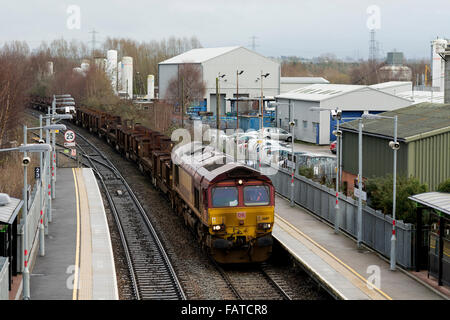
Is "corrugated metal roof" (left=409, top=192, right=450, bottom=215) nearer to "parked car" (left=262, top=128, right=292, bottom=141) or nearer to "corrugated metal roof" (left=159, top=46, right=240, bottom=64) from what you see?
"parked car" (left=262, top=128, right=292, bottom=141)

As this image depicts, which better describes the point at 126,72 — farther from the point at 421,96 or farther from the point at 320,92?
the point at 421,96

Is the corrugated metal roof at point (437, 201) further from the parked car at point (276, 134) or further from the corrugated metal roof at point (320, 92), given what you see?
the corrugated metal roof at point (320, 92)

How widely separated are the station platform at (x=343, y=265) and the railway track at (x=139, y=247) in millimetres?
4066

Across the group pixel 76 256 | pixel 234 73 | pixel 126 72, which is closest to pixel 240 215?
pixel 76 256

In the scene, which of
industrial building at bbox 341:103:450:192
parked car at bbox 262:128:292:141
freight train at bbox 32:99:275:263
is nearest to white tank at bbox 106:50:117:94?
parked car at bbox 262:128:292:141

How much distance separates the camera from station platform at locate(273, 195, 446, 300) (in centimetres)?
1673

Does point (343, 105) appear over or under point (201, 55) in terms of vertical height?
under

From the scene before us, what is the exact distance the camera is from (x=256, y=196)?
65.6 feet

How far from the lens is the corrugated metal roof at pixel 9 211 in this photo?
15.3 metres

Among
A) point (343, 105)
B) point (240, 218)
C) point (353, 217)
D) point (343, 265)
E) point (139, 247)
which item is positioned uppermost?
point (343, 105)

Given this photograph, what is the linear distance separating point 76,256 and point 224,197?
5.18 meters

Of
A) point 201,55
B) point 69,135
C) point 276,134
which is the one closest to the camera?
point 69,135

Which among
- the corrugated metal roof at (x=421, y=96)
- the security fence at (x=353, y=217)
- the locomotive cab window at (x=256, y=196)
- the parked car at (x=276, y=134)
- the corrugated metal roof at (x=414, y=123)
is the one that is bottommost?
the security fence at (x=353, y=217)

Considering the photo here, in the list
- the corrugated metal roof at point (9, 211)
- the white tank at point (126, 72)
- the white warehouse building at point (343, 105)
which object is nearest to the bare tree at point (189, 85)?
the white warehouse building at point (343, 105)
